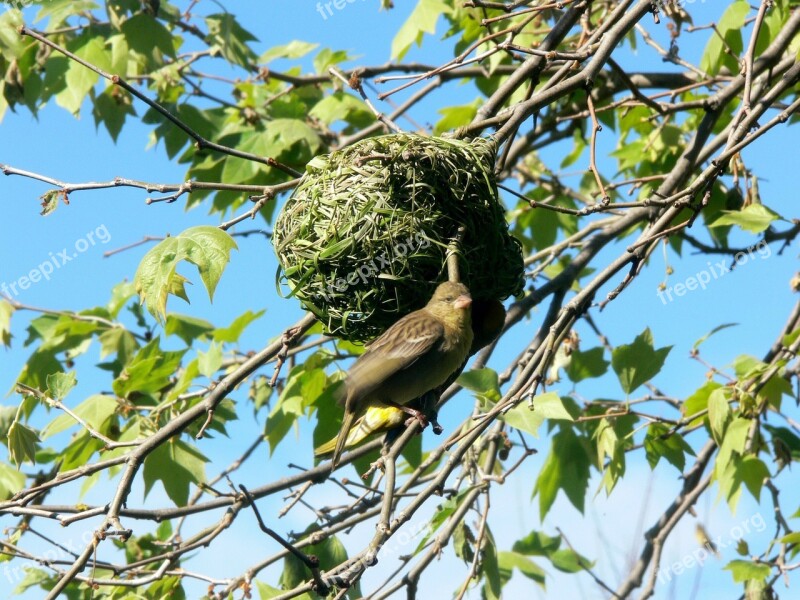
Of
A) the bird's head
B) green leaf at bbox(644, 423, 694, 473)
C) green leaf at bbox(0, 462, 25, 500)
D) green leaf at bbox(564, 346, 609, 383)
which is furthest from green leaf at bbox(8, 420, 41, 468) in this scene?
green leaf at bbox(644, 423, 694, 473)

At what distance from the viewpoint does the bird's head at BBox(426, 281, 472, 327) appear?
12.6ft

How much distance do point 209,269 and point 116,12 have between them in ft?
9.64

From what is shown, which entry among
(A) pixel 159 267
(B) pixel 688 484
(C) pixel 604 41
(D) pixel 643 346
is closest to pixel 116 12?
(A) pixel 159 267

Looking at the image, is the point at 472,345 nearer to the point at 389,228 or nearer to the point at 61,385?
the point at 389,228

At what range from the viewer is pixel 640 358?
16.5 feet

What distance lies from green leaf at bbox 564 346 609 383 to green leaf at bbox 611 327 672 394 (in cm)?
65

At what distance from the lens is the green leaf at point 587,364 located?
18.8 feet

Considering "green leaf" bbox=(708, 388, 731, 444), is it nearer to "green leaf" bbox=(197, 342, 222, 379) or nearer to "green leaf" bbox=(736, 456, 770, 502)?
"green leaf" bbox=(736, 456, 770, 502)

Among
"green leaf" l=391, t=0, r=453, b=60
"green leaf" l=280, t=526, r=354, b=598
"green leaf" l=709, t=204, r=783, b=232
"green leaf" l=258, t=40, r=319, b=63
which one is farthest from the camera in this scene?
"green leaf" l=258, t=40, r=319, b=63

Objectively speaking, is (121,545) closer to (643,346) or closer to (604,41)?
(643,346)

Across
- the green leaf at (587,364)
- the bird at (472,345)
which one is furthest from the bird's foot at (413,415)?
the green leaf at (587,364)

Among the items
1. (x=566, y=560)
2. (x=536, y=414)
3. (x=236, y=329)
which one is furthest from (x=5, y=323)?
(x=536, y=414)

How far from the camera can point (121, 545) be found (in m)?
6.54

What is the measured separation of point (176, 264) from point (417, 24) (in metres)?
3.25
